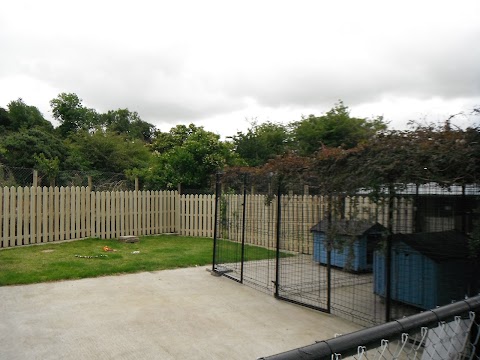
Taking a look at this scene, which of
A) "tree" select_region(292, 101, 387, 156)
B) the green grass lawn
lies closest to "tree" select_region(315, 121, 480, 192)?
the green grass lawn

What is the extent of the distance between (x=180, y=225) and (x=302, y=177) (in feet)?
27.6

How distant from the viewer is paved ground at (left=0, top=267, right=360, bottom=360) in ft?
13.2

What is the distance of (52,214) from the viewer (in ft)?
34.9

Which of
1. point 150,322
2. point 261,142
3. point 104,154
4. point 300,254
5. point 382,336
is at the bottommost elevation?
point 150,322

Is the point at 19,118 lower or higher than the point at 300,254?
higher

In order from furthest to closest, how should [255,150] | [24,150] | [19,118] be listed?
[19,118] < [255,150] < [24,150]

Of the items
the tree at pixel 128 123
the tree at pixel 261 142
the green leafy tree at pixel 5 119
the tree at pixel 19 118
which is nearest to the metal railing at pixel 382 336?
the tree at pixel 261 142

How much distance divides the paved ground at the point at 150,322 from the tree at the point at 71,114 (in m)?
32.3

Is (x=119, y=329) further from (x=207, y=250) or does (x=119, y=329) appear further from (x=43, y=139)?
(x=43, y=139)

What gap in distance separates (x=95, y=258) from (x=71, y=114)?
31914 millimetres

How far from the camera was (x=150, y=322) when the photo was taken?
483 centimetres

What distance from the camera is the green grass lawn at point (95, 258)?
7.11 meters

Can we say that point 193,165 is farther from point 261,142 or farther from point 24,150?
point 24,150

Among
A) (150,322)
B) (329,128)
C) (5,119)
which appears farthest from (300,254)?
(5,119)
